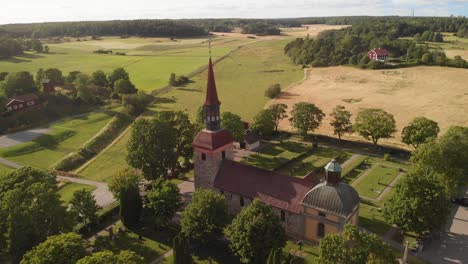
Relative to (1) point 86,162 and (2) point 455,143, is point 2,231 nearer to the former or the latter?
(1) point 86,162

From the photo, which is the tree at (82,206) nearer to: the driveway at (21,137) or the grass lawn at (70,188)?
the grass lawn at (70,188)

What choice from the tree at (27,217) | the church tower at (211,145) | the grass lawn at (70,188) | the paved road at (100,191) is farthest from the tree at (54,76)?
the church tower at (211,145)

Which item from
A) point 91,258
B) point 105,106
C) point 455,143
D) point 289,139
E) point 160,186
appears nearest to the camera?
point 91,258

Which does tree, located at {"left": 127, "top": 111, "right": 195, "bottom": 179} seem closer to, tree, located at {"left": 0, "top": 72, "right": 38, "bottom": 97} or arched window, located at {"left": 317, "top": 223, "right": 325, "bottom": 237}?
arched window, located at {"left": 317, "top": 223, "right": 325, "bottom": 237}

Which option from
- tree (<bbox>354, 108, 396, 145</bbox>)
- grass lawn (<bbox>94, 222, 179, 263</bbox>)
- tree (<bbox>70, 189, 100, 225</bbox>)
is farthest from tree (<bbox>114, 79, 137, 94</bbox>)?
grass lawn (<bbox>94, 222, 179, 263</bbox>)

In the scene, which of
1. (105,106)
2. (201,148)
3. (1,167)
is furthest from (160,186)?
(105,106)

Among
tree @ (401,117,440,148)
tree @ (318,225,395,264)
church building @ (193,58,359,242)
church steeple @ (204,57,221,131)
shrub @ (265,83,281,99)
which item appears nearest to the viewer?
tree @ (318,225,395,264)

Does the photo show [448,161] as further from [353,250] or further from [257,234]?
[257,234]
